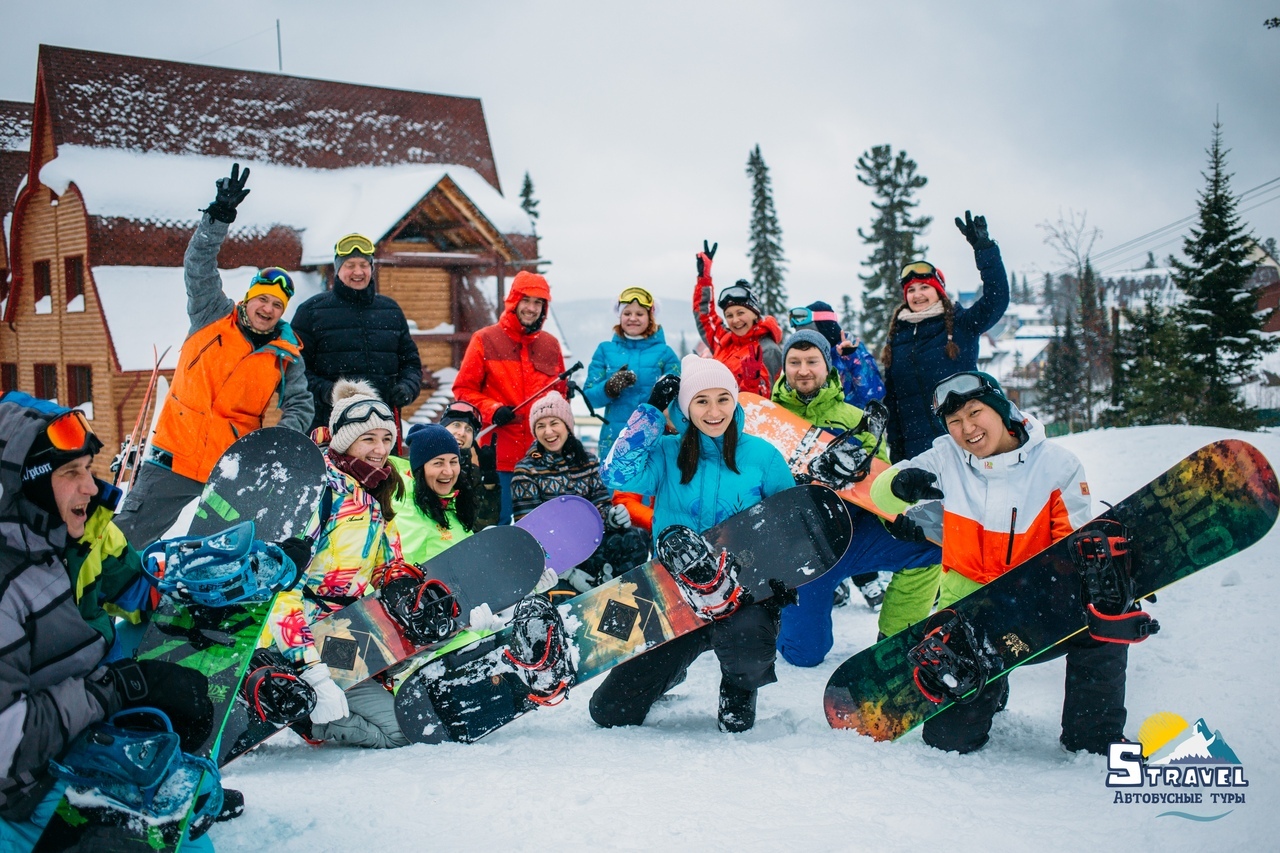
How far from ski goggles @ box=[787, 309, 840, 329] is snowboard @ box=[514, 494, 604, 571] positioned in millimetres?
1581

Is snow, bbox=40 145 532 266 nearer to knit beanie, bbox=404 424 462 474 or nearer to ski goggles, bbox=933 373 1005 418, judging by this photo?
knit beanie, bbox=404 424 462 474

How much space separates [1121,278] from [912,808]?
88.9 metres

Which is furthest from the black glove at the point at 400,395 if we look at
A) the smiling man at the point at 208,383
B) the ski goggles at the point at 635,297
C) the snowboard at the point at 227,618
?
the snowboard at the point at 227,618

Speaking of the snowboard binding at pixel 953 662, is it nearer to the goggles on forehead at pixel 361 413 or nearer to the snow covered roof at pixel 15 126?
the goggles on forehead at pixel 361 413

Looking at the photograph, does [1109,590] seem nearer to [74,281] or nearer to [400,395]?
[400,395]

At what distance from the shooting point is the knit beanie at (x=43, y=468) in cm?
175

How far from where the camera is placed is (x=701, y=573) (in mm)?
2947

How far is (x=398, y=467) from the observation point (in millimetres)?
3951

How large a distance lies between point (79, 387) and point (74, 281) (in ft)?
6.19

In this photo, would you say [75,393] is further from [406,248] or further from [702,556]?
[702,556]

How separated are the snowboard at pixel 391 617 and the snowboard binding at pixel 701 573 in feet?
2.23

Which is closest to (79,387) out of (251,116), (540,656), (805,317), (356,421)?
(251,116)

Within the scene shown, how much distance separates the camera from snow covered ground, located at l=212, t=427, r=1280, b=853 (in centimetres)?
209

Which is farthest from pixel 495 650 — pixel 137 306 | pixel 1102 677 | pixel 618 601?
pixel 137 306
